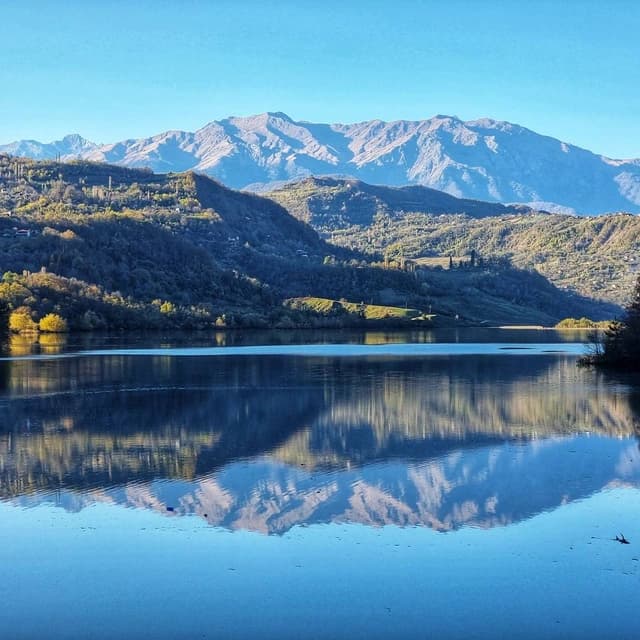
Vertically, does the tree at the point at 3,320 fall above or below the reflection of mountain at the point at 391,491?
above

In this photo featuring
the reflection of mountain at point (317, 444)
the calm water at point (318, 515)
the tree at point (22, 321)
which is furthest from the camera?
the tree at point (22, 321)

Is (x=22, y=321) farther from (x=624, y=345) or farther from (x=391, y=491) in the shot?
(x=391, y=491)

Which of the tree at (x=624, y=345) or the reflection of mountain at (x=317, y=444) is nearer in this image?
the reflection of mountain at (x=317, y=444)

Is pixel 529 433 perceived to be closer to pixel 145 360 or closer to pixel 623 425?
pixel 623 425

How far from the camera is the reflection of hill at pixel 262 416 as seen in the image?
96.9 ft

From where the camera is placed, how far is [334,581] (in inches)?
674

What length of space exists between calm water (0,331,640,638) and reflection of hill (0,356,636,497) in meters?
0.18

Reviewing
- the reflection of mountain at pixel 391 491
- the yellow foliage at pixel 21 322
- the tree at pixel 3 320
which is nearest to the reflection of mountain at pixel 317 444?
the reflection of mountain at pixel 391 491

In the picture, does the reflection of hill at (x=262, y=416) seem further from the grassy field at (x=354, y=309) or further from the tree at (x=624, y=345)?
the grassy field at (x=354, y=309)

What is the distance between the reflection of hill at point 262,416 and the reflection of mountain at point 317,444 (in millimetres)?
100

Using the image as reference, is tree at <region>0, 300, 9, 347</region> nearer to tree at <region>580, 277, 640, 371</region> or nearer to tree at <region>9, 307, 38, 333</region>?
tree at <region>9, 307, 38, 333</region>

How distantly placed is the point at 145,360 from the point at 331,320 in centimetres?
10674

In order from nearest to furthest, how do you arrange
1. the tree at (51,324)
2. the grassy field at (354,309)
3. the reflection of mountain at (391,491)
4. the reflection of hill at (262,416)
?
the reflection of mountain at (391,491) < the reflection of hill at (262,416) < the tree at (51,324) < the grassy field at (354,309)

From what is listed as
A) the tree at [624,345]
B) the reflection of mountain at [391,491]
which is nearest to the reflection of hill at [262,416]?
the reflection of mountain at [391,491]
